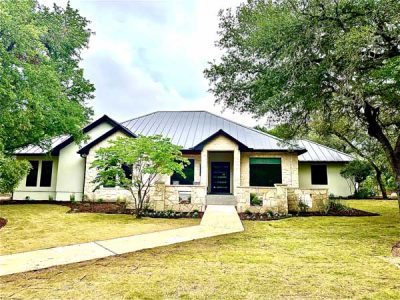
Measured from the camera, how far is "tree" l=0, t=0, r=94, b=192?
948 centimetres

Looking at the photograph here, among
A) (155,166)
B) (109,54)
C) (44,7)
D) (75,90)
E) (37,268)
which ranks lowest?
(37,268)

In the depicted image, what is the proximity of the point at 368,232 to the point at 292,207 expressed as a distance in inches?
180

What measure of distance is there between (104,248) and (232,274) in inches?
129

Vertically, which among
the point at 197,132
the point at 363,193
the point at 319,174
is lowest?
the point at 363,193

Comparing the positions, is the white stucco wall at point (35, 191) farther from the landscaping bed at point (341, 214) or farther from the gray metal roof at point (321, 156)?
the gray metal roof at point (321, 156)

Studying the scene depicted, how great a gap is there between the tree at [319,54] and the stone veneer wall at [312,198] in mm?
4393

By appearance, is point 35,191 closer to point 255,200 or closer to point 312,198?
point 255,200

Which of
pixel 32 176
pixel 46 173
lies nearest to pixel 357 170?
pixel 46 173

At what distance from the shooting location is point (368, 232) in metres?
8.61

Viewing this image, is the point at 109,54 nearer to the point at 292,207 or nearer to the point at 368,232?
the point at 292,207

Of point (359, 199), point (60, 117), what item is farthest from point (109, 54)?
point (359, 199)

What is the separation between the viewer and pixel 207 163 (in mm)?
17141

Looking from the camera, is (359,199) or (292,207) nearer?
(292,207)

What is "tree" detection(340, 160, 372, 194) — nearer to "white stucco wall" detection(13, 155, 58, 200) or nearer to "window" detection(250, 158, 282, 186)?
"window" detection(250, 158, 282, 186)
